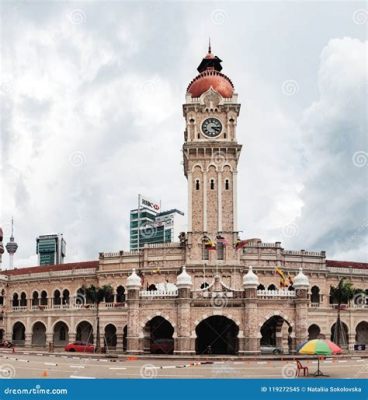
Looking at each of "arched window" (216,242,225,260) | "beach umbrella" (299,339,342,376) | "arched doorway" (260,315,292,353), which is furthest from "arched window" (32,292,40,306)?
"beach umbrella" (299,339,342,376)

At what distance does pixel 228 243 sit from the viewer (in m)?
69.8

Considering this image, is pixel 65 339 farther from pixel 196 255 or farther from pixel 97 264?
pixel 196 255

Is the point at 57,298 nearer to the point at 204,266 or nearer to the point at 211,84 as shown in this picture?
the point at 204,266

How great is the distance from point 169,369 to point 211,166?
37.8 metres

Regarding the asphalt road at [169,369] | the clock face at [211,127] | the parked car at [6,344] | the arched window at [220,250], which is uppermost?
the clock face at [211,127]

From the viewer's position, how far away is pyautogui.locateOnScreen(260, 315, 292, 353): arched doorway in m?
52.3

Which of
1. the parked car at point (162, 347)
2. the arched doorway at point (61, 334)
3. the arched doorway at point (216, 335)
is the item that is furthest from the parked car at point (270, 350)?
the arched doorway at point (61, 334)

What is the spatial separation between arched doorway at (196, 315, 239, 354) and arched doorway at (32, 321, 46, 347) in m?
29.0

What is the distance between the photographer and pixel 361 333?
237 feet

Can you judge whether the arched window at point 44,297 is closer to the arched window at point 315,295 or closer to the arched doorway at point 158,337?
the arched doorway at point 158,337

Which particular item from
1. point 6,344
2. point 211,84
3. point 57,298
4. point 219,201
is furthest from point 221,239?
point 6,344

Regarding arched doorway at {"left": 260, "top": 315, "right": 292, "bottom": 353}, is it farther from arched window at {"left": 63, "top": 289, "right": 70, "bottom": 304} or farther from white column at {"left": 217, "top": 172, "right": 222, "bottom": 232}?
arched window at {"left": 63, "top": 289, "right": 70, "bottom": 304}

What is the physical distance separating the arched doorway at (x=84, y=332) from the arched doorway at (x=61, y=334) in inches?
91.5

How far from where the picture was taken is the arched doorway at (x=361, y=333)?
234ft
